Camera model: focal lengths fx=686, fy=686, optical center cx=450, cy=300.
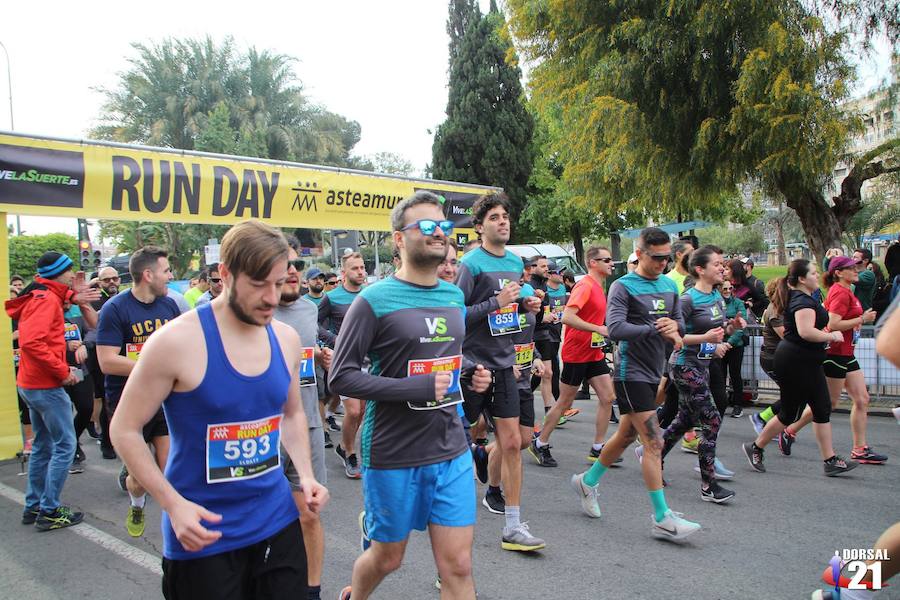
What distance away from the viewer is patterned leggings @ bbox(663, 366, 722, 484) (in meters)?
5.53

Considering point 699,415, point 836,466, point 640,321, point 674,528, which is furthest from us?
point 836,466

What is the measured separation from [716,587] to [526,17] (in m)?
14.6

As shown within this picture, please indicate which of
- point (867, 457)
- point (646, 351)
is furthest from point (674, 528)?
point (867, 457)

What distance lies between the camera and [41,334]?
5457 millimetres

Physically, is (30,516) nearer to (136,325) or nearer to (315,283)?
(136,325)

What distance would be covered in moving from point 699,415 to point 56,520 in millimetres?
5196

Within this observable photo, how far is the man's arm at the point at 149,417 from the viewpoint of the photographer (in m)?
2.12

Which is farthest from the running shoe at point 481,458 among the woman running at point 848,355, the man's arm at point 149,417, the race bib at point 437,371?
the woman running at point 848,355

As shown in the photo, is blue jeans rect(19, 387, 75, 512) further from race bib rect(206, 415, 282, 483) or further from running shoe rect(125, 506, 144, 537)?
race bib rect(206, 415, 282, 483)

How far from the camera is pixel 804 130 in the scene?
12773mm

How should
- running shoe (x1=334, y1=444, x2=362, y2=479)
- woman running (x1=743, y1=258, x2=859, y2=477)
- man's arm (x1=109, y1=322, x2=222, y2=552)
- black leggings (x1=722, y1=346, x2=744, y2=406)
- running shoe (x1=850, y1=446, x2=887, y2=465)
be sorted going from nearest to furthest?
1. man's arm (x1=109, y1=322, x2=222, y2=552)
2. woman running (x1=743, y1=258, x2=859, y2=477)
3. running shoe (x1=850, y1=446, x2=887, y2=465)
4. running shoe (x1=334, y1=444, x2=362, y2=479)
5. black leggings (x1=722, y1=346, x2=744, y2=406)

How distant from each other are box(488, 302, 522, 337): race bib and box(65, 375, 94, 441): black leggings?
4719 millimetres

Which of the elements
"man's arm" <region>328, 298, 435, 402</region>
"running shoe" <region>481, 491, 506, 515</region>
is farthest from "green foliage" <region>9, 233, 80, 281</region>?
"man's arm" <region>328, 298, 435, 402</region>

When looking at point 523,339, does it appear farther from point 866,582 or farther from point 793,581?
point 866,582
